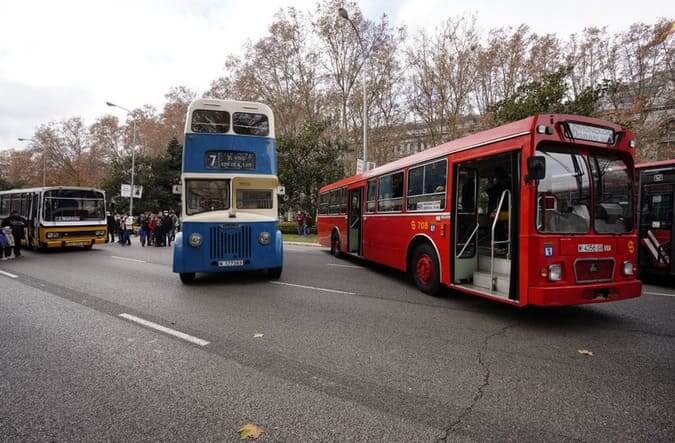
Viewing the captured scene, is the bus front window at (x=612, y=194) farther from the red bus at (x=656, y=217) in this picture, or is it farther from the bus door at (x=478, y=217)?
the red bus at (x=656, y=217)

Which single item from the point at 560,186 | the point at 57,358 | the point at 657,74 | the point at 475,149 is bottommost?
the point at 57,358

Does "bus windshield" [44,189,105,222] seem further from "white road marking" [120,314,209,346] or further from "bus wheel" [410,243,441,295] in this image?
"bus wheel" [410,243,441,295]

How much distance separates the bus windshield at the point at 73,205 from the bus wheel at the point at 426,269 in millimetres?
14717

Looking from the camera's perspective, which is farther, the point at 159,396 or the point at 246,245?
the point at 246,245

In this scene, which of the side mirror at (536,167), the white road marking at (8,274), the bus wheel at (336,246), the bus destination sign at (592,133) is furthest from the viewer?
the bus wheel at (336,246)

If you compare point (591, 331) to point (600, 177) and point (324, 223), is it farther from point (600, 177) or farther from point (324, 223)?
point (324, 223)

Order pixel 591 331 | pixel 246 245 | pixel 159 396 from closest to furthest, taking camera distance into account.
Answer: pixel 159 396 → pixel 591 331 → pixel 246 245

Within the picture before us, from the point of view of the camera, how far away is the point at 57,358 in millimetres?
3908

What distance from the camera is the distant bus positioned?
14555 millimetres

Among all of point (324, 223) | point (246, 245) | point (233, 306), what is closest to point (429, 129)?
point (324, 223)

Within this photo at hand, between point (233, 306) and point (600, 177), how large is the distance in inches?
234

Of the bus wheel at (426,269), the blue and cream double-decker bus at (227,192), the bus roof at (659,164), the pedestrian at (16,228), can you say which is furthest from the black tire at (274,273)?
the pedestrian at (16,228)

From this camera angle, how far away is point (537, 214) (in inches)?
189

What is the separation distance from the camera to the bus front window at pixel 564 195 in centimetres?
484
